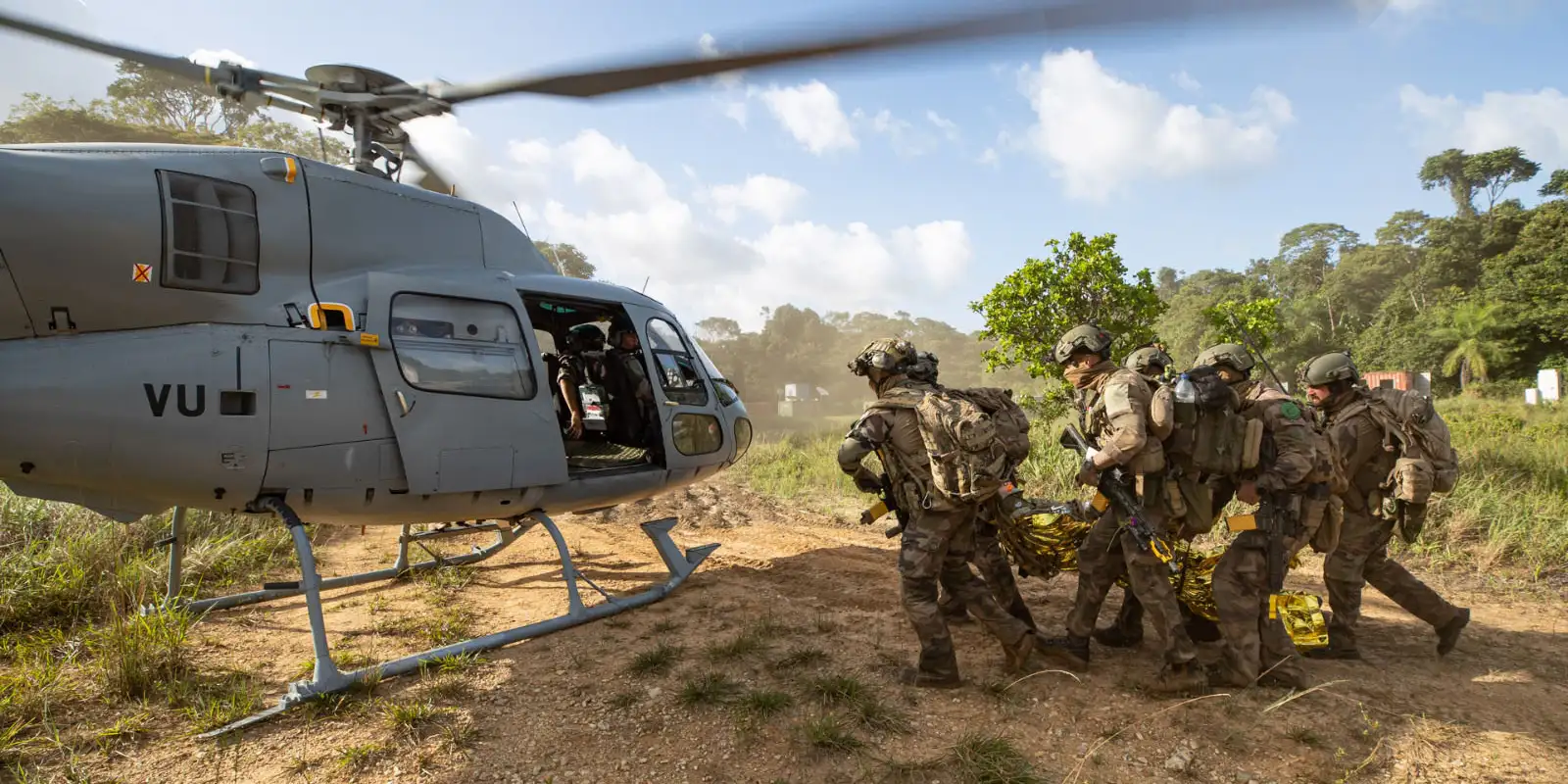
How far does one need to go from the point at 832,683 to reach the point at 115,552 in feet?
20.6

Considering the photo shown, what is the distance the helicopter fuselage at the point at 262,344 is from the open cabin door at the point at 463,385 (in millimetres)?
13

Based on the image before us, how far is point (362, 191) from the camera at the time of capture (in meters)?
4.80

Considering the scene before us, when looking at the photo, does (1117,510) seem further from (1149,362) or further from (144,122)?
(144,122)

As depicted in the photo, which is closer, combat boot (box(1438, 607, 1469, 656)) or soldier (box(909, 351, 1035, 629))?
combat boot (box(1438, 607, 1469, 656))

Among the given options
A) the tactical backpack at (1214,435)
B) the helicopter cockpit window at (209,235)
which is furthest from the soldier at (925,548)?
the helicopter cockpit window at (209,235)

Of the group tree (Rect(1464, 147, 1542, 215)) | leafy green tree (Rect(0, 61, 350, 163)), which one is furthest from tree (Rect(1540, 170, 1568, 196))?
leafy green tree (Rect(0, 61, 350, 163))

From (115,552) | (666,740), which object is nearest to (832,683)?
(666,740)

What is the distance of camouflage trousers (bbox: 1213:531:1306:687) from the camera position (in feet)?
13.3

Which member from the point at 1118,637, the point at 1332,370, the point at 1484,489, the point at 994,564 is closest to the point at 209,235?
the point at 994,564

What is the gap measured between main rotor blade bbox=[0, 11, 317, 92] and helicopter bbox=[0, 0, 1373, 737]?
1cm

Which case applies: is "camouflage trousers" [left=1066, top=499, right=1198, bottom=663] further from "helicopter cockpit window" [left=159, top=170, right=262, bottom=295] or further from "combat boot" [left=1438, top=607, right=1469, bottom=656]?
"helicopter cockpit window" [left=159, top=170, right=262, bottom=295]

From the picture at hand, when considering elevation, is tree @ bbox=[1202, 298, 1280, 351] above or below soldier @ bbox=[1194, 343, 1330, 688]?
above

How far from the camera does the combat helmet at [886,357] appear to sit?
14.7ft

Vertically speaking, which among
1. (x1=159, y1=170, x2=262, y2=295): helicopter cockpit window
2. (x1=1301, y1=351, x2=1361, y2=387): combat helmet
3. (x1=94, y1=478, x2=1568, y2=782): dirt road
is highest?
(x1=159, y1=170, x2=262, y2=295): helicopter cockpit window
